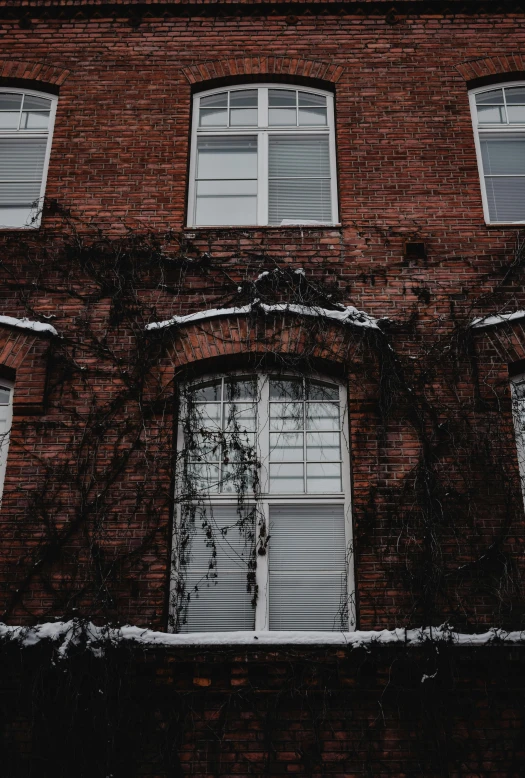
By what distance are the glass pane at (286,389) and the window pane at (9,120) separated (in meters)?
4.44

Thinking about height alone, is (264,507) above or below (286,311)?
below

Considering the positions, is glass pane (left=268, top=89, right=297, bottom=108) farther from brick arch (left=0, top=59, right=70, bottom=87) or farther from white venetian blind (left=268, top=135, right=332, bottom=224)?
brick arch (left=0, top=59, right=70, bottom=87)

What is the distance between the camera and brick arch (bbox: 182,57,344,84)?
32.4 feet

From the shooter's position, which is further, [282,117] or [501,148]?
[282,117]

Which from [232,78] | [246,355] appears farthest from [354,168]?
[246,355]

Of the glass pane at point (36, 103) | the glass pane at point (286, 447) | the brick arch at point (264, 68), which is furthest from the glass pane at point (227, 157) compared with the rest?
the glass pane at point (286, 447)

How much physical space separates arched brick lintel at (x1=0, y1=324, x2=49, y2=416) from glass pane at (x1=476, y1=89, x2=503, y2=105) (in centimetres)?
562

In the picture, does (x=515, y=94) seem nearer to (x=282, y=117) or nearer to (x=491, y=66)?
(x=491, y=66)

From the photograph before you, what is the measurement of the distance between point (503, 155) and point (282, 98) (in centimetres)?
258

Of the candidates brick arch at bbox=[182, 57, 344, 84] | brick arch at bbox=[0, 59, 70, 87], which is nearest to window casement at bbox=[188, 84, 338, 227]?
brick arch at bbox=[182, 57, 344, 84]

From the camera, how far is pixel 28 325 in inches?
323

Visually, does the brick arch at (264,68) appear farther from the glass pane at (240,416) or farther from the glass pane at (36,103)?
the glass pane at (240,416)

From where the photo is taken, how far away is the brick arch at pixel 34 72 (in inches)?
389

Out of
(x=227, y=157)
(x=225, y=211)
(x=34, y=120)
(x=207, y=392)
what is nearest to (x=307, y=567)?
(x=207, y=392)
